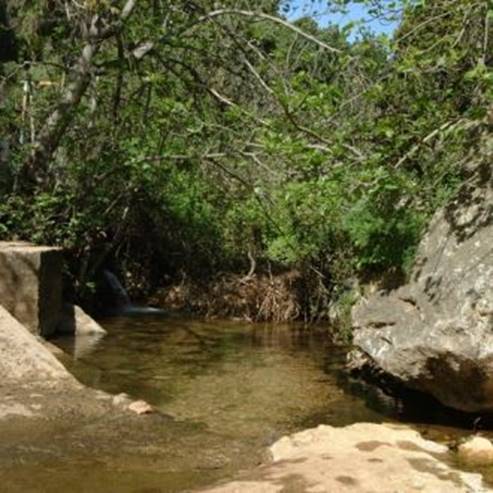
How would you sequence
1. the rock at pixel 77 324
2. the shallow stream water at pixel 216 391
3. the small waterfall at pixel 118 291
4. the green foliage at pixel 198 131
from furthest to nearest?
the small waterfall at pixel 118 291 → the rock at pixel 77 324 → the green foliage at pixel 198 131 → the shallow stream water at pixel 216 391

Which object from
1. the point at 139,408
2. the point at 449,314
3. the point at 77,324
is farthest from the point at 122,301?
the point at 449,314

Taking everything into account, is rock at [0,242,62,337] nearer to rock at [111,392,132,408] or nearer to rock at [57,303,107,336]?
rock at [57,303,107,336]

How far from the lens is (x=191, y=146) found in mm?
12266

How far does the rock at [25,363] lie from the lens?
7.39m

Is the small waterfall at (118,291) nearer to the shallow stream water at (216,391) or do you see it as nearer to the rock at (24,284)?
the shallow stream water at (216,391)

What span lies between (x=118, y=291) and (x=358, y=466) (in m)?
10.1

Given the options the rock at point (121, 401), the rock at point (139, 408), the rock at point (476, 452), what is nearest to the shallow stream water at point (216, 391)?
the rock at point (139, 408)

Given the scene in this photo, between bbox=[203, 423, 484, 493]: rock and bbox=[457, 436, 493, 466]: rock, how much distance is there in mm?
128

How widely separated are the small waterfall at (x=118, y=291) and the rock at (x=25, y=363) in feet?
22.0

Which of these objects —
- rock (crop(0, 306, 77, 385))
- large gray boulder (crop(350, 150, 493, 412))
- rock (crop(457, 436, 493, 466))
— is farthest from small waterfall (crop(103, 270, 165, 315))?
rock (crop(457, 436, 493, 466))

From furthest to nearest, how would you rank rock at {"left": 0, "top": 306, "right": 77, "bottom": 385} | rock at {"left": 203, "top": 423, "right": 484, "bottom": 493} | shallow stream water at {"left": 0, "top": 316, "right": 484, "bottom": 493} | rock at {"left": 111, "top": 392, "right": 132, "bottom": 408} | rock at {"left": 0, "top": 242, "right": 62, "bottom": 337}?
rock at {"left": 0, "top": 242, "right": 62, "bottom": 337} → rock at {"left": 0, "top": 306, "right": 77, "bottom": 385} → rock at {"left": 111, "top": 392, "right": 132, "bottom": 408} → shallow stream water at {"left": 0, "top": 316, "right": 484, "bottom": 493} → rock at {"left": 203, "top": 423, "right": 484, "bottom": 493}

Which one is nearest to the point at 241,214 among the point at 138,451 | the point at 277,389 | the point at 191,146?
the point at 191,146

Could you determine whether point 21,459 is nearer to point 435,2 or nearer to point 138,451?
point 138,451

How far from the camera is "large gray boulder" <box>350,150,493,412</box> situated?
21.5 ft
